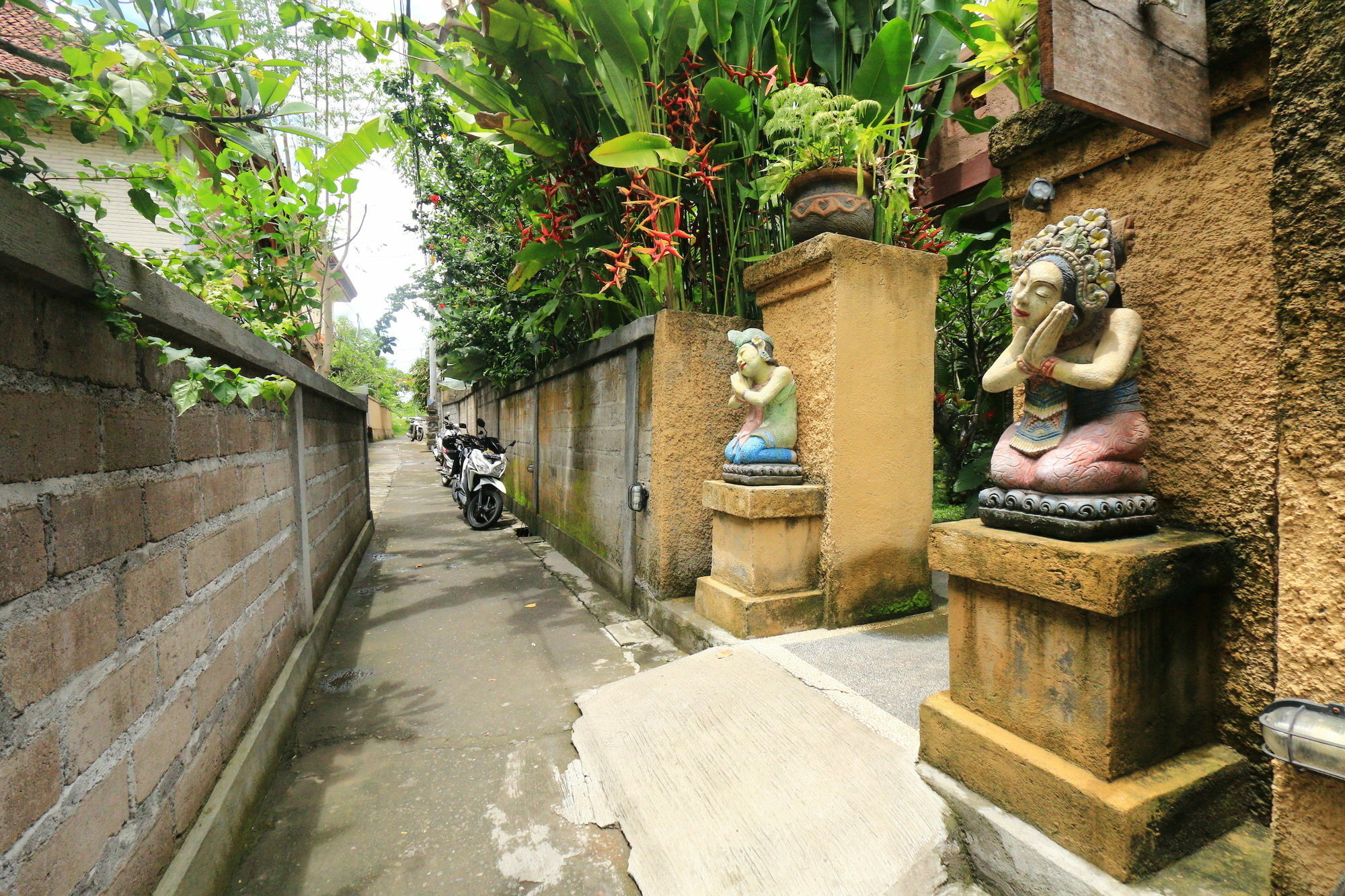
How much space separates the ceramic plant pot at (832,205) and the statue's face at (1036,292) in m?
1.67

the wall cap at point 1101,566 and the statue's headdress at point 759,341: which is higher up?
the statue's headdress at point 759,341

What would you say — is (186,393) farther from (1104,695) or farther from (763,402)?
(763,402)

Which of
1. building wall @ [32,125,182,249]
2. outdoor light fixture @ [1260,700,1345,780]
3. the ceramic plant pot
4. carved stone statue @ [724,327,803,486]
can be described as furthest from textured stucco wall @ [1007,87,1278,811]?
building wall @ [32,125,182,249]

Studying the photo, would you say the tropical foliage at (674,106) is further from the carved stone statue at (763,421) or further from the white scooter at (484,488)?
the white scooter at (484,488)

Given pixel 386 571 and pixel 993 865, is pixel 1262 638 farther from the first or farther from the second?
pixel 386 571

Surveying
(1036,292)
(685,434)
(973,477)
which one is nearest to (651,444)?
(685,434)

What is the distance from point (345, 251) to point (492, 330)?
251 cm

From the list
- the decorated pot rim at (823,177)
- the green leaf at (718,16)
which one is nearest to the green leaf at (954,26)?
the decorated pot rim at (823,177)

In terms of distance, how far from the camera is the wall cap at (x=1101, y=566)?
4.25ft

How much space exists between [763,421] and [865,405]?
0.53 meters

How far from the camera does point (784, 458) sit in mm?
3129

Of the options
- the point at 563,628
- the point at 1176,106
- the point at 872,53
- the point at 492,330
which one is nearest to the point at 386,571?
the point at 563,628

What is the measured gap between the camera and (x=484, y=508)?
292 inches

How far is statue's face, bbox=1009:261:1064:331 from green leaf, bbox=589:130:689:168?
2.05m
